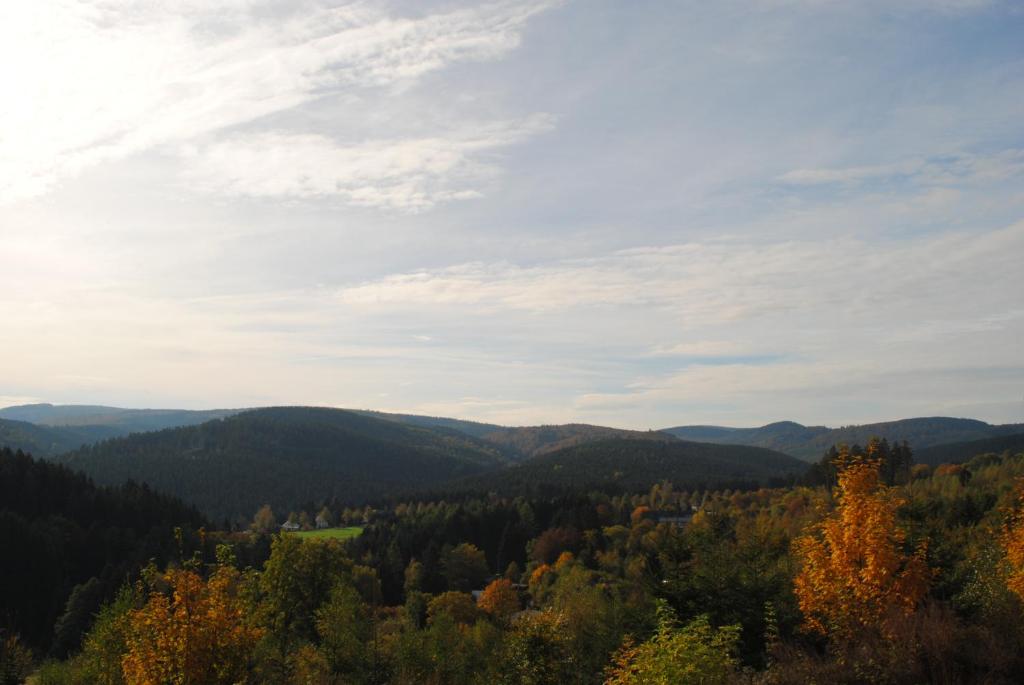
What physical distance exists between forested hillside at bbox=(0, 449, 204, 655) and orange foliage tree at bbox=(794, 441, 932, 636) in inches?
3469

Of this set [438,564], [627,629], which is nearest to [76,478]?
[438,564]

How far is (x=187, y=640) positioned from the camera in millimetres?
20375

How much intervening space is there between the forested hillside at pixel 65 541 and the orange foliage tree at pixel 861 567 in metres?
88.1

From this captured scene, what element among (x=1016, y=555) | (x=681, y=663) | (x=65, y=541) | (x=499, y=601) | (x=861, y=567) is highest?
(x=1016, y=555)

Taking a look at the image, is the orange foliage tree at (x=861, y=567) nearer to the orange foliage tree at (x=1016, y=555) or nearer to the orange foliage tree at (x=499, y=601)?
the orange foliage tree at (x=1016, y=555)

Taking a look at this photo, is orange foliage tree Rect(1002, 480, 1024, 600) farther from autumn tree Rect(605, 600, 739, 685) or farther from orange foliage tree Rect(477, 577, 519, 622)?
orange foliage tree Rect(477, 577, 519, 622)

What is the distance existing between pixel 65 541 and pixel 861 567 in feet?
414

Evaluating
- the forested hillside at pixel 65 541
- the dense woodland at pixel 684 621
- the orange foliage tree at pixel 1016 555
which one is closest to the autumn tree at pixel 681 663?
the dense woodland at pixel 684 621

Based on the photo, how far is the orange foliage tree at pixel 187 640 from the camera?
→ 20.2 m

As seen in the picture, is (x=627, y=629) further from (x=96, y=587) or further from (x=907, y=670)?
(x=96, y=587)

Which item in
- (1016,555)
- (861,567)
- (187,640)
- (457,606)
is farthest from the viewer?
(457,606)

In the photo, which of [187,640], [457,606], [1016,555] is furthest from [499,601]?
[187,640]

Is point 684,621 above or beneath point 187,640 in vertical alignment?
beneath

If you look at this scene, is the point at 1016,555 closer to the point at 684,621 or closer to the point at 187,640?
the point at 684,621
